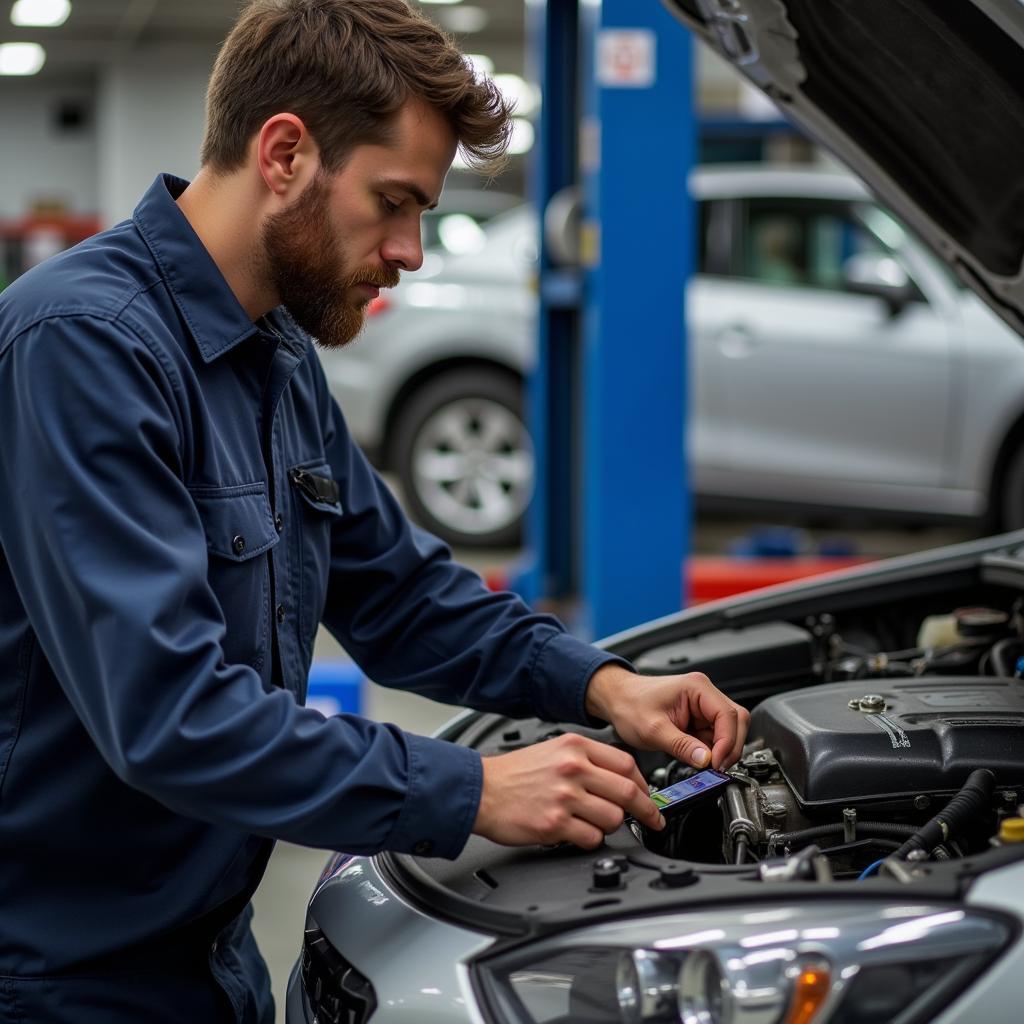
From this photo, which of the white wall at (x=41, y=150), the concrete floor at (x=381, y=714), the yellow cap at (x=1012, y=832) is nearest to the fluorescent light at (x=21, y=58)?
the white wall at (x=41, y=150)

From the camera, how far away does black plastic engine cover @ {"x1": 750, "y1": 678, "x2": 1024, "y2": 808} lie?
159 cm

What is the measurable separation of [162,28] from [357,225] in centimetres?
1520

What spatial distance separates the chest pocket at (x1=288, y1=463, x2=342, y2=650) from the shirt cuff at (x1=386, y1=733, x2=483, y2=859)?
1.15ft

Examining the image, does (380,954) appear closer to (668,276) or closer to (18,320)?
(18,320)

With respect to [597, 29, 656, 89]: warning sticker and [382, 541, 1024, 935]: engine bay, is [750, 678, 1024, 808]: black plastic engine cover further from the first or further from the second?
[597, 29, 656, 89]: warning sticker

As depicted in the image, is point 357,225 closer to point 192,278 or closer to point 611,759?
point 192,278

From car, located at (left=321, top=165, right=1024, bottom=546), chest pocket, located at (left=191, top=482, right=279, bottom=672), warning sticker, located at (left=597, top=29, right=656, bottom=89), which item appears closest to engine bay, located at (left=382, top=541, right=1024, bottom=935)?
chest pocket, located at (left=191, top=482, right=279, bottom=672)

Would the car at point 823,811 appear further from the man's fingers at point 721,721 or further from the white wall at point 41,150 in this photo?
the white wall at point 41,150

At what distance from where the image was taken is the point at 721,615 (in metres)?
2.20

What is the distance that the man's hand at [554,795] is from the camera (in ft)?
4.49

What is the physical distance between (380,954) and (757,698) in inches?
32.0

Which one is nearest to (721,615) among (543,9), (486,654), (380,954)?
(486,654)

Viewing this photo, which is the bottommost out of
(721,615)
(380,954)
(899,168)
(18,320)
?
(380,954)

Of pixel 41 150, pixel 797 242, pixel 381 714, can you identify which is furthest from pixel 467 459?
pixel 41 150
